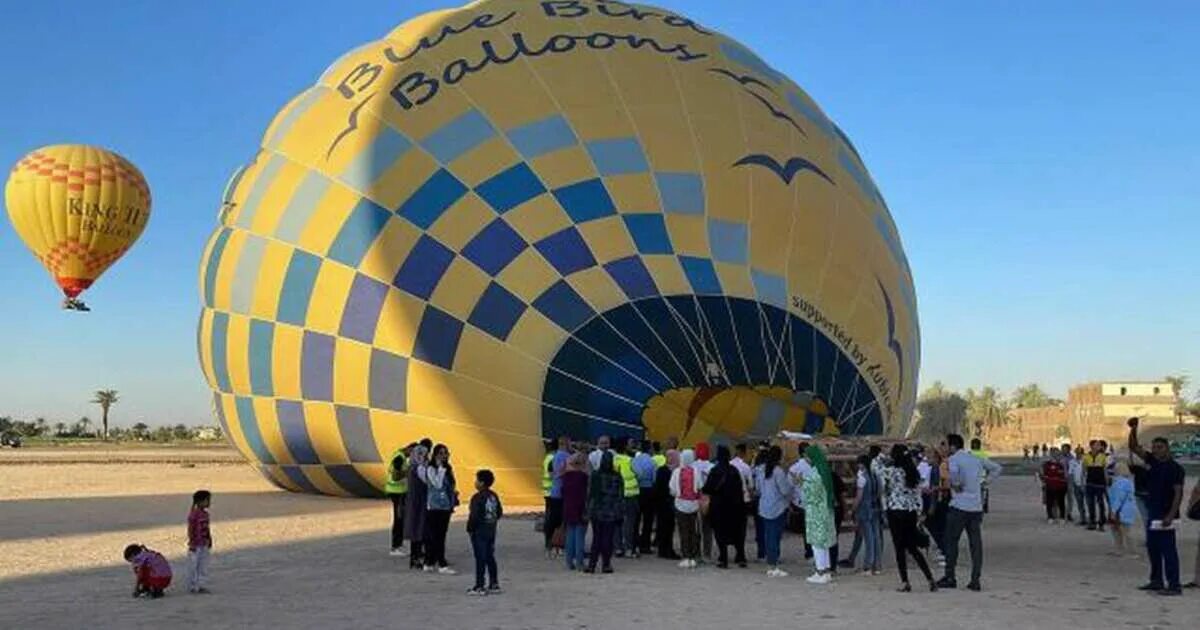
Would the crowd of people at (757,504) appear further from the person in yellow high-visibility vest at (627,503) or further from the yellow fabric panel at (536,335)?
the yellow fabric panel at (536,335)

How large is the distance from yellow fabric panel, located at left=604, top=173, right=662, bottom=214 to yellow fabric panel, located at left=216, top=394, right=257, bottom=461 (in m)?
7.26

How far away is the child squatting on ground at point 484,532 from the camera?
8.80 meters

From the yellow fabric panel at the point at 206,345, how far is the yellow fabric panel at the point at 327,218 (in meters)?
3.07

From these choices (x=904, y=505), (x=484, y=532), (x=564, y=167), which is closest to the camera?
(x=484, y=532)

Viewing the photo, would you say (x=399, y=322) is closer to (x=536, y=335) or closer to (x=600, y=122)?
(x=536, y=335)

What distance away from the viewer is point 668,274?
14297 millimetres

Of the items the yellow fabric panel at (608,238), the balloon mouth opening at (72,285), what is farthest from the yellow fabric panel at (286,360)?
the balloon mouth opening at (72,285)

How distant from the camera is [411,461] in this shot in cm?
1062

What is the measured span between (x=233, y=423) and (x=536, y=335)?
6.50 metres

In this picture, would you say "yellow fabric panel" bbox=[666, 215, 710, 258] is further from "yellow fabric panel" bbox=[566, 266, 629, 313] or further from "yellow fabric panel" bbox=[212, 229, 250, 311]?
"yellow fabric panel" bbox=[212, 229, 250, 311]

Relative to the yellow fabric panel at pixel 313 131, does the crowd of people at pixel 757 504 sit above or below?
below

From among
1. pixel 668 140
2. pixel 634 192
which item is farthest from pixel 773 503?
A: pixel 668 140

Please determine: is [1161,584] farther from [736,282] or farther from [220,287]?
[220,287]

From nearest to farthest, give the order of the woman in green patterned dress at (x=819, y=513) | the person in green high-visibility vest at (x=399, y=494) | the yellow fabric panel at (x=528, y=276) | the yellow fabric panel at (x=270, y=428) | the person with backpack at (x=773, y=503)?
the woman in green patterned dress at (x=819, y=513) < the person with backpack at (x=773, y=503) < the person in green high-visibility vest at (x=399, y=494) < the yellow fabric panel at (x=528, y=276) < the yellow fabric panel at (x=270, y=428)
